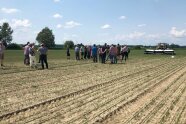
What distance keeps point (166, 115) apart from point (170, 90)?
482 cm

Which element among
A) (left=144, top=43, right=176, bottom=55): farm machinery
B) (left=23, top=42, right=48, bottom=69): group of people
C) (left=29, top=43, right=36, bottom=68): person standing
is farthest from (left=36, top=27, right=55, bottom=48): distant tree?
(left=29, top=43, right=36, bottom=68): person standing

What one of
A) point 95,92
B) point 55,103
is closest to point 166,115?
point 55,103

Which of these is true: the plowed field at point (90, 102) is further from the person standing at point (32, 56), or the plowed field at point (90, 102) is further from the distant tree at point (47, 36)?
the distant tree at point (47, 36)

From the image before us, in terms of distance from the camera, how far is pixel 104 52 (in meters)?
31.4

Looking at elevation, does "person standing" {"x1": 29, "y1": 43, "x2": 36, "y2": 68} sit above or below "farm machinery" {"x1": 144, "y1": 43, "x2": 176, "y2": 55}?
above

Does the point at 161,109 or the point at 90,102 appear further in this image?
the point at 90,102

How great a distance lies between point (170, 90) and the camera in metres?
14.3

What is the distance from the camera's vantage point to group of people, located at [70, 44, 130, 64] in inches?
1228

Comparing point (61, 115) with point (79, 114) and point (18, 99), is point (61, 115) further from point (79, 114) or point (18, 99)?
point (18, 99)

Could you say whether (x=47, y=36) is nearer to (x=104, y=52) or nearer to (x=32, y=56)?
(x=104, y=52)

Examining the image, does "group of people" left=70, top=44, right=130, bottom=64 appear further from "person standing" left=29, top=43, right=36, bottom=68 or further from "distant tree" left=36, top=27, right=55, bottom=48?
"distant tree" left=36, top=27, right=55, bottom=48

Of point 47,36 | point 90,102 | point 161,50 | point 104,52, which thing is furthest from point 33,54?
point 47,36

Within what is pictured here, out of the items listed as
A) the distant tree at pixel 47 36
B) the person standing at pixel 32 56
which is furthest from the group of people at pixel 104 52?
the distant tree at pixel 47 36

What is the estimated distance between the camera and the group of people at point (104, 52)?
31188 mm
